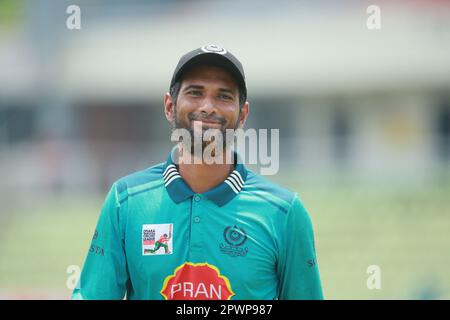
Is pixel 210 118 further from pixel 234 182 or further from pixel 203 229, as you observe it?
pixel 203 229

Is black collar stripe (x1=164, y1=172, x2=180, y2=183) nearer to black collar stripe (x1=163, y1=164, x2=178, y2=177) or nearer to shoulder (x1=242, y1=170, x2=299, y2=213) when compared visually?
black collar stripe (x1=163, y1=164, x2=178, y2=177)

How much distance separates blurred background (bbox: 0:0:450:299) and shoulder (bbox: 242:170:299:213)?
420 inches

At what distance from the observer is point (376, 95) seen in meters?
20.2

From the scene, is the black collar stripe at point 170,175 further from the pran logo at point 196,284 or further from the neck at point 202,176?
the pran logo at point 196,284

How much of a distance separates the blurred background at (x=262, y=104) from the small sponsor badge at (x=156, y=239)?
35.6 ft

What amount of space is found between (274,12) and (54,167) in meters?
8.19

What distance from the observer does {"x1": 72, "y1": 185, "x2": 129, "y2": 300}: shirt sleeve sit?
264 centimetres

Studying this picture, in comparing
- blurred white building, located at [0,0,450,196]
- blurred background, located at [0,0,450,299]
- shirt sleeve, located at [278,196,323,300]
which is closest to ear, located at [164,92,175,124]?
shirt sleeve, located at [278,196,323,300]

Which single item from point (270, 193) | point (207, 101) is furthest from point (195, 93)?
point (270, 193)

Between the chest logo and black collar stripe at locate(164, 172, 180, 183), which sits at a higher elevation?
black collar stripe at locate(164, 172, 180, 183)

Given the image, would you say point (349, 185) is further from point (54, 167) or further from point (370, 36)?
point (54, 167)

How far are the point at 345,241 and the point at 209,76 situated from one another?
35.0 ft

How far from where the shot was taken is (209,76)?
2.75 meters
